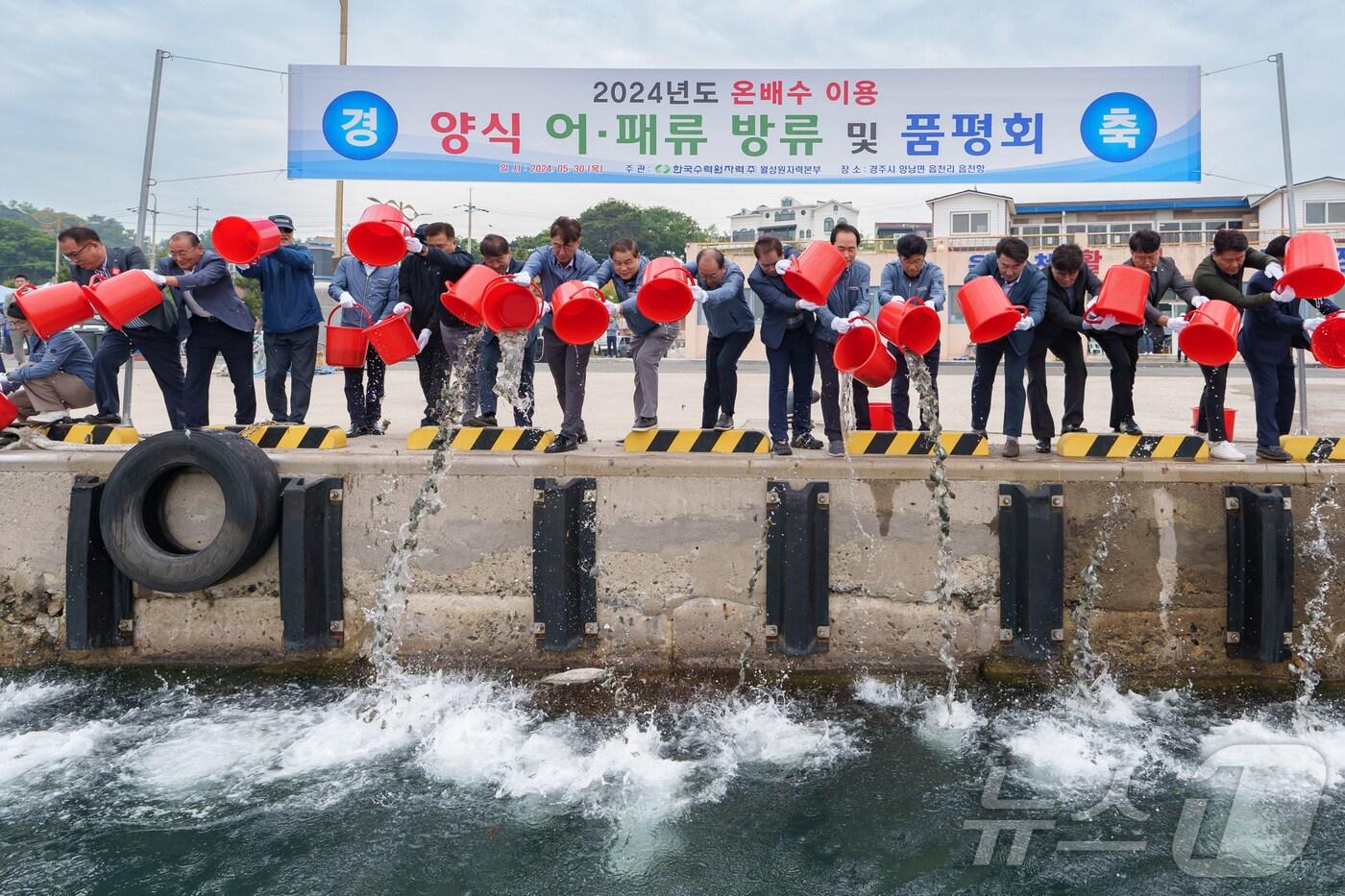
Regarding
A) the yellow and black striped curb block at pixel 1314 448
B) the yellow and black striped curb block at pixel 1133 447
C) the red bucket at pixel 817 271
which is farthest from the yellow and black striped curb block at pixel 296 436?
the yellow and black striped curb block at pixel 1314 448

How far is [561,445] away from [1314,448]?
14.5ft

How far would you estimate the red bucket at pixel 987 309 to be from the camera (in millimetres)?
5398

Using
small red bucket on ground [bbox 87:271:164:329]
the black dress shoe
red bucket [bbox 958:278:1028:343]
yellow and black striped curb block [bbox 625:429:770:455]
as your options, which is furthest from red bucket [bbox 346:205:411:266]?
red bucket [bbox 958:278:1028:343]

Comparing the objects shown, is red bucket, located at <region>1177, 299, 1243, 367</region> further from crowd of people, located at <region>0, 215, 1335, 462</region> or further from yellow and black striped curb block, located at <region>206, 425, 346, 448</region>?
yellow and black striped curb block, located at <region>206, 425, 346, 448</region>

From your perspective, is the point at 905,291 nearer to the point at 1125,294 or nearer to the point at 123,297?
the point at 1125,294

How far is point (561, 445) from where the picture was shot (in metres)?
5.70

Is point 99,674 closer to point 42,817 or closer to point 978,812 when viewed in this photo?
point 42,817

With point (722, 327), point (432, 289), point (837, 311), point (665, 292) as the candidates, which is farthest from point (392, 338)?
point (837, 311)

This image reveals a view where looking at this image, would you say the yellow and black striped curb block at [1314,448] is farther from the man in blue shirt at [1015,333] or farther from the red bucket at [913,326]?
the red bucket at [913,326]

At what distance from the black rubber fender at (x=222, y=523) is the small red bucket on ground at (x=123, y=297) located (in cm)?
107

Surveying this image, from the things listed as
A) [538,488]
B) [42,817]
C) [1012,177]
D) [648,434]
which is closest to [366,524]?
[538,488]

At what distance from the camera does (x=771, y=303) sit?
6.01 metres

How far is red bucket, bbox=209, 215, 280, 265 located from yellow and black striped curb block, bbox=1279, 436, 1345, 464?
6.47m

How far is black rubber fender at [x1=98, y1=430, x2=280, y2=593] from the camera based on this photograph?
17.0ft
